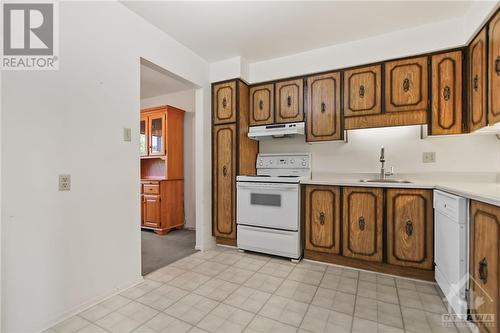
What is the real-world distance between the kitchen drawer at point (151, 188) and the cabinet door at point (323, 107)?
8.13ft

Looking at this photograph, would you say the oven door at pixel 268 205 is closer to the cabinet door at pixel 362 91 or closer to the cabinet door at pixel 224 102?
the cabinet door at pixel 224 102

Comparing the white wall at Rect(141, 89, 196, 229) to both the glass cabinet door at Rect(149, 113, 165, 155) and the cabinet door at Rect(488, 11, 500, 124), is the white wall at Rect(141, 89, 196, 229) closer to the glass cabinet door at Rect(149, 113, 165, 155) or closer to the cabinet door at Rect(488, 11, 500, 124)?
the glass cabinet door at Rect(149, 113, 165, 155)

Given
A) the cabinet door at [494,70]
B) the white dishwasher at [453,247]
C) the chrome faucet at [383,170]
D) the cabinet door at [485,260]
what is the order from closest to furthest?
the cabinet door at [485,260], the white dishwasher at [453,247], the cabinet door at [494,70], the chrome faucet at [383,170]

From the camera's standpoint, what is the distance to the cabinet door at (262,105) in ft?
9.89

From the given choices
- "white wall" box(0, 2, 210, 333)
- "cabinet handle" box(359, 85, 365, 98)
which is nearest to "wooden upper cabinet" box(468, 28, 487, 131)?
"cabinet handle" box(359, 85, 365, 98)

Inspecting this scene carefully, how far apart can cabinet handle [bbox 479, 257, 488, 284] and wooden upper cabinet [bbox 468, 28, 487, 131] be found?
46.8 inches

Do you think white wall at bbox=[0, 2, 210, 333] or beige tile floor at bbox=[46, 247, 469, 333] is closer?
white wall at bbox=[0, 2, 210, 333]

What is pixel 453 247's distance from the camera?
5.16ft

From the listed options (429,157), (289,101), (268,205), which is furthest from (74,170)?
(429,157)

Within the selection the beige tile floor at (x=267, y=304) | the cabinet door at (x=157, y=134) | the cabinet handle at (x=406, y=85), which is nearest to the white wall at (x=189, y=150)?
the cabinet door at (x=157, y=134)

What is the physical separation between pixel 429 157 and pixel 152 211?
3.80 meters

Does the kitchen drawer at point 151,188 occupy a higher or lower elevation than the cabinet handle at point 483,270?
higher

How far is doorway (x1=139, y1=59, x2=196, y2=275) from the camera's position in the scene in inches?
145

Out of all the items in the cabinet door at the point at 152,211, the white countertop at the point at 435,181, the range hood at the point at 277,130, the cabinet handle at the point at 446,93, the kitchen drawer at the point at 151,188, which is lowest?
the cabinet door at the point at 152,211
